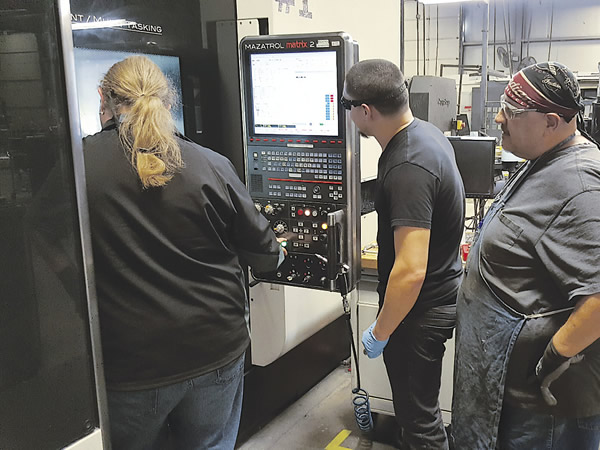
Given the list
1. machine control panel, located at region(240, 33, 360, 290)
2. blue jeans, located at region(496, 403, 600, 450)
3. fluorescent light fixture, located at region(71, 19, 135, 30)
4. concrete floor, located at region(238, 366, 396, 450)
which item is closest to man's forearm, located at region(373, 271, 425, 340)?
machine control panel, located at region(240, 33, 360, 290)

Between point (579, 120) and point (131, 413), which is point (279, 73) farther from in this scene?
point (131, 413)

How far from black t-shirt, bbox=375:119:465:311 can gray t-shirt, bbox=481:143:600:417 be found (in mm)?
308

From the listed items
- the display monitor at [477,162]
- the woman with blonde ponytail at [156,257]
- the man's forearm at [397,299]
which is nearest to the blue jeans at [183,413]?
the woman with blonde ponytail at [156,257]

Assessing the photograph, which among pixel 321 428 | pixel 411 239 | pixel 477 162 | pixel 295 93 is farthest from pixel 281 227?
pixel 321 428

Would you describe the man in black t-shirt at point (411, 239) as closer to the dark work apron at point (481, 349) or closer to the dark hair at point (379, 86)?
the dark hair at point (379, 86)

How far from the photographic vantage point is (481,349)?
A: 1.46m

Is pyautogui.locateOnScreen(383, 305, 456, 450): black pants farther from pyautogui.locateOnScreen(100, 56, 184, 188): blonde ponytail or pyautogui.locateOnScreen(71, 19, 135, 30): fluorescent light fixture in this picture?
pyautogui.locateOnScreen(71, 19, 135, 30): fluorescent light fixture

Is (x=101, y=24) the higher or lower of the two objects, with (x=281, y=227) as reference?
higher

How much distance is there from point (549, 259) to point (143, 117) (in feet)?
3.26

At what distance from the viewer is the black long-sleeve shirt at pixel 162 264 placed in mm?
1371

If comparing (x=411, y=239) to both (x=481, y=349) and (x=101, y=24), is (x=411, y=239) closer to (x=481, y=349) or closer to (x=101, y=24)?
(x=481, y=349)

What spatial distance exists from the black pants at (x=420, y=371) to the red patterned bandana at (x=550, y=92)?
740mm

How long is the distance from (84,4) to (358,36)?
5.09 ft

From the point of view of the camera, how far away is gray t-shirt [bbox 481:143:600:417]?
125 centimetres
